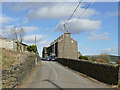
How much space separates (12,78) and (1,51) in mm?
9512

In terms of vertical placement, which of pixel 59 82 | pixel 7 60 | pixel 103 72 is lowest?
pixel 59 82

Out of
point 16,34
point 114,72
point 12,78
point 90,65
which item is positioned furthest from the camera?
point 16,34

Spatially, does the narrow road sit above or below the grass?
below

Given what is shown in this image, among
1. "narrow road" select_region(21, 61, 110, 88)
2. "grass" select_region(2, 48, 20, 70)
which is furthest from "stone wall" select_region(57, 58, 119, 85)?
"grass" select_region(2, 48, 20, 70)

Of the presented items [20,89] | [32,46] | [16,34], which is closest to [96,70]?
[20,89]

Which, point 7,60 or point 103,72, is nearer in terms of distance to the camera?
point 103,72

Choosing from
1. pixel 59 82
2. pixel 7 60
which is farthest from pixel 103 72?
pixel 7 60

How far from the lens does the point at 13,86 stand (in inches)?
424

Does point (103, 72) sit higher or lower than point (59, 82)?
higher

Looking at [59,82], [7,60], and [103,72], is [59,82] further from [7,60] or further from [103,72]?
[7,60]

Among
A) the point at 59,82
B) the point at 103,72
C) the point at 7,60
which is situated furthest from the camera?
the point at 7,60

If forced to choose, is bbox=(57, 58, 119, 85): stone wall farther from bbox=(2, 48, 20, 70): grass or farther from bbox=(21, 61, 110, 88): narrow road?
bbox=(2, 48, 20, 70): grass

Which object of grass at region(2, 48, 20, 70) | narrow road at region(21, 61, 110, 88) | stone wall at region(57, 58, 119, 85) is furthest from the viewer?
grass at region(2, 48, 20, 70)

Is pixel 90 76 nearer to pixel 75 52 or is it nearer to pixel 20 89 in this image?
pixel 20 89
